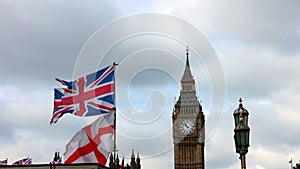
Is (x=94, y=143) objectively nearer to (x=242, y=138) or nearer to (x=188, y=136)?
(x=242, y=138)

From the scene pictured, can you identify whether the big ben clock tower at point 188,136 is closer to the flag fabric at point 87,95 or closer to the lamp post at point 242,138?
the flag fabric at point 87,95

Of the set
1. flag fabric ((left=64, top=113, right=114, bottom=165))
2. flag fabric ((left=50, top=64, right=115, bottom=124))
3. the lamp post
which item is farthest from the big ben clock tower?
the lamp post

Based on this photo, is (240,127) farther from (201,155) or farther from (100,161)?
(201,155)

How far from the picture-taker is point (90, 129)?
3662cm

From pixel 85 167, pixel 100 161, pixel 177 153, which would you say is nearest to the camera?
pixel 100 161

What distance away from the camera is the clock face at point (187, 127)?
181 metres

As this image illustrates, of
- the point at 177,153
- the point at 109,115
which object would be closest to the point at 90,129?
the point at 109,115

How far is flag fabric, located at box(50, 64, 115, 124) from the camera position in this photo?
3612cm

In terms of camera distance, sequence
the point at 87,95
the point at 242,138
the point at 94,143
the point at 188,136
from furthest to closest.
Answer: the point at 188,136
the point at 87,95
the point at 94,143
the point at 242,138

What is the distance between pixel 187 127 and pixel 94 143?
147 metres

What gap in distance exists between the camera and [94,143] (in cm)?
3641

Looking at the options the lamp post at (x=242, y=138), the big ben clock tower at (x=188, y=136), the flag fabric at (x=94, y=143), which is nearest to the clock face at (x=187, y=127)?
the big ben clock tower at (x=188, y=136)

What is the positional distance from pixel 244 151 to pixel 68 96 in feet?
65.8

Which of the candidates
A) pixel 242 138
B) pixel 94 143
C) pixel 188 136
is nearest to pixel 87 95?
pixel 94 143
